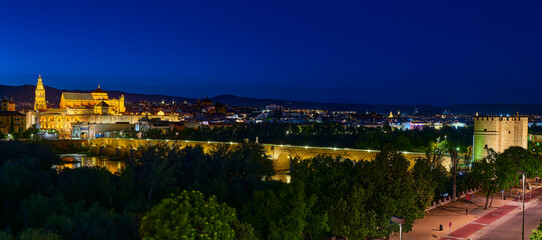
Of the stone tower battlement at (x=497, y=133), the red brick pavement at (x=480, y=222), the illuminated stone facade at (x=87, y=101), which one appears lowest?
the red brick pavement at (x=480, y=222)

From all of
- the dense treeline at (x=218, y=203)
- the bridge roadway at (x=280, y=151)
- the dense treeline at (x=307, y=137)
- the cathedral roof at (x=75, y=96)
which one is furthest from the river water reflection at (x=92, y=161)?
the cathedral roof at (x=75, y=96)

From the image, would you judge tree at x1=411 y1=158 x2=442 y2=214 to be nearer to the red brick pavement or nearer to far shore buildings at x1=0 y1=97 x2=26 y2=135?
the red brick pavement

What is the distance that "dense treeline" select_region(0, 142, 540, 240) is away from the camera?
10164mm

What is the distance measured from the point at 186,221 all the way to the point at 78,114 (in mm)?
72392

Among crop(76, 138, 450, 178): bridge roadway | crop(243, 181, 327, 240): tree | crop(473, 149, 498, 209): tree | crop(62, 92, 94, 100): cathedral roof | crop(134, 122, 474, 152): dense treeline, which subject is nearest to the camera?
crop(243, 181, 327, 240): tree

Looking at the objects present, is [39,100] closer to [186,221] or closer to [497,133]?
[497,133]

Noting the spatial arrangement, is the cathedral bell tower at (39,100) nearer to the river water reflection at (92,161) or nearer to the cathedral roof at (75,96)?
the cathedral roof at (75,96)

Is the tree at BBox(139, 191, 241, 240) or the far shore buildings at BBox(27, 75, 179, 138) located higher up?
the far shore buildings at BBox(27, 75, 179, 138)

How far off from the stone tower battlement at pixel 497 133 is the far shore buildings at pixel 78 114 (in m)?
53.3

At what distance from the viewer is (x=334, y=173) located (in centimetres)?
1880

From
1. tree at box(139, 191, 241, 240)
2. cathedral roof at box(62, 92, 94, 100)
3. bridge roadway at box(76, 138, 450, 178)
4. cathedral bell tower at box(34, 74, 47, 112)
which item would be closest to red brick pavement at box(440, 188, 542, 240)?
bridge roadway at box(76, 138, 450, 178)

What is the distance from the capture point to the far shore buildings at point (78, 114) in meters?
72.6

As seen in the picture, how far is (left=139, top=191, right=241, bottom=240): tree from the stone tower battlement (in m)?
23.3

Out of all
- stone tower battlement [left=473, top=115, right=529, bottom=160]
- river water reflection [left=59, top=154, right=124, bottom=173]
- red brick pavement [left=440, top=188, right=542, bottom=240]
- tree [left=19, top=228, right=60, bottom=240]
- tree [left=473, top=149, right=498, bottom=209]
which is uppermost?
stone tower battlement [left=473, top=115, right=529, bottom=160]
